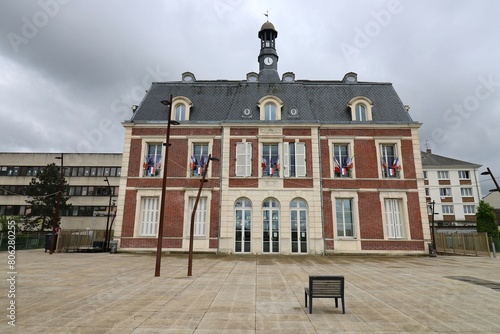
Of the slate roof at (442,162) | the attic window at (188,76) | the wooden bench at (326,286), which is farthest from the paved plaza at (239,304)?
the slate roof at (442,162)

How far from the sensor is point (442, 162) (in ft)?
159

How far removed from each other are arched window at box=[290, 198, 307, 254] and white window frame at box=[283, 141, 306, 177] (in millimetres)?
2124

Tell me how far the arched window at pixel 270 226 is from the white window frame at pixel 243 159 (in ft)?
9.01

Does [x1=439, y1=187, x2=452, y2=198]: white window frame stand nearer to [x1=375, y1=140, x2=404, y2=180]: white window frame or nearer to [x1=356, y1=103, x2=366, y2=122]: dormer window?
[x1=375, y1=140, x2=404, y2=180]: white window frame

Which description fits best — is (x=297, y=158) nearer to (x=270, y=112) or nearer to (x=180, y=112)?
(x=270, y=112)

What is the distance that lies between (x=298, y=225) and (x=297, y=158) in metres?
5.06

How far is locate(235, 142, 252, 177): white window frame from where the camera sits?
2286cm

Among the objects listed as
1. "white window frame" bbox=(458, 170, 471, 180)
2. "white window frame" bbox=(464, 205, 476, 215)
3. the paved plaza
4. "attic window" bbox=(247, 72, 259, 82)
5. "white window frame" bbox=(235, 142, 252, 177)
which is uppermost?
"attic window" bbox=(247, 72, 259, 82)

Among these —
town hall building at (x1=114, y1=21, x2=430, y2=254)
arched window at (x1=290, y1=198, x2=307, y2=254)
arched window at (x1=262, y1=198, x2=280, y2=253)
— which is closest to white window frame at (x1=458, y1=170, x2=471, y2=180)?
town hall building at (x1=114, y1=21, x2=430, y2=254)

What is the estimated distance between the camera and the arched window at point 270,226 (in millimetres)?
21625

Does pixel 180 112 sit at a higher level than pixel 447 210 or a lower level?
higher

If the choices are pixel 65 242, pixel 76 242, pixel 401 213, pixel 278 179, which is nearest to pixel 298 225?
pixel 278 179

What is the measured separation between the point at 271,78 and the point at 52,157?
4192cm

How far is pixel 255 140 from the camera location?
23.3m
